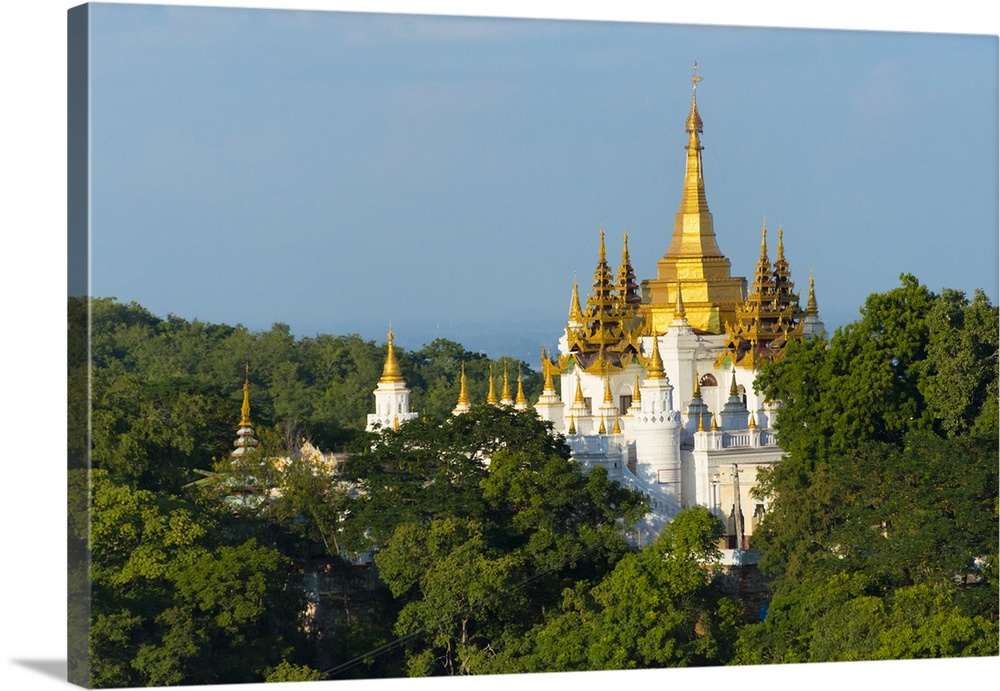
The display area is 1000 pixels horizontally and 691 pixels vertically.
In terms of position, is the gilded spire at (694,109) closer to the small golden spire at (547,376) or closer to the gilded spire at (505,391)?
the gilded spire at (505,391)

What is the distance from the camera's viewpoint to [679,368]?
25812 millimetres

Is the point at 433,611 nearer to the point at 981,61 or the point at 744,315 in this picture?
the point at 981,61

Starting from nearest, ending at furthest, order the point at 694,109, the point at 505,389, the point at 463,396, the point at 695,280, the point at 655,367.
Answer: the point at 694,109
the point at 655,367
the point at 463,396
the point at 505,389
the point at 695,280

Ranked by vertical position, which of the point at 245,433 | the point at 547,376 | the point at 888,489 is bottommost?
the point at 888,489

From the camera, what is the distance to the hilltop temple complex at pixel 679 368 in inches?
916


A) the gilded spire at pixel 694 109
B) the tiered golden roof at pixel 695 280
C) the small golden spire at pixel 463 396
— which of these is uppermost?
the gilded spire at pixel 694 109

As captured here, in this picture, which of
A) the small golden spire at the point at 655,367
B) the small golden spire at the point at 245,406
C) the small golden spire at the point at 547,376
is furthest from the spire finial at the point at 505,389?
the small golden spire at the point at 245,406

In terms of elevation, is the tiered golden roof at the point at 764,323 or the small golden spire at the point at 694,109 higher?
the small golden spire at the point at 694,109

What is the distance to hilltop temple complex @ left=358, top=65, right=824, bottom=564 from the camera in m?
23.3

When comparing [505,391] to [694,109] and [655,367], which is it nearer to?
[655,367]

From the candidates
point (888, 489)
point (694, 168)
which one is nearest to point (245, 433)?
point (888, 489)

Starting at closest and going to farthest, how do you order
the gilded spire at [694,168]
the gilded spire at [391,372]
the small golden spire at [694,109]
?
the small golden spire at [694,109]
the gilded spire at [694,168]
the gilded spire at [391,372]

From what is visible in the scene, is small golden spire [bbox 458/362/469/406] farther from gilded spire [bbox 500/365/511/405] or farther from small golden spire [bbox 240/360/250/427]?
small golden spire [bbox 240/360/250/427]

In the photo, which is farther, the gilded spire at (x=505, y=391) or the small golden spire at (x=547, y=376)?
the small golden spire at (x=547, y=376)
